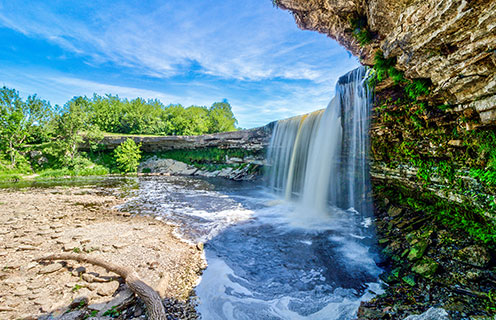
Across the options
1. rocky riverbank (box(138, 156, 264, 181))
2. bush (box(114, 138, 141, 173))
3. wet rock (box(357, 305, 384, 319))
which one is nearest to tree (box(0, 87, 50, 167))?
bush (box(114, 138, 141, 173))

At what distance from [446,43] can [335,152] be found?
590cm

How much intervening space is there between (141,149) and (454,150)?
2999 cm

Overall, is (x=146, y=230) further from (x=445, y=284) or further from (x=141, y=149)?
(x=141, y=149)

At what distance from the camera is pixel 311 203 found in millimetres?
9797

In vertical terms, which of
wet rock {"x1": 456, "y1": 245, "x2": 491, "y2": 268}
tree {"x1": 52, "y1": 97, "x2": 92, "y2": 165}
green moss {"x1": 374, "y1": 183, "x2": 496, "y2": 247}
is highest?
tree {"x1": 52, "y1": 97, "x2": 92, "y2": 165}

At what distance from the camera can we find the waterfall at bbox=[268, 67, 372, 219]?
719 cm

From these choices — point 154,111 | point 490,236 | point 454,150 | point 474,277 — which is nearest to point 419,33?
point 454,150

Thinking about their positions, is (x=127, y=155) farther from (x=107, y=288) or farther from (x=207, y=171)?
(x=107, y=288)

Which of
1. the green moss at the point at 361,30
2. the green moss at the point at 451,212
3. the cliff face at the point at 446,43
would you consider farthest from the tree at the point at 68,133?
the green moss at the point at 451,212

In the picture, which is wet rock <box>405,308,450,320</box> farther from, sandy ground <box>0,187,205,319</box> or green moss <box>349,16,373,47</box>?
green moss <box>349,16,373,47</box>

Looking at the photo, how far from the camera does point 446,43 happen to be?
3.37 m

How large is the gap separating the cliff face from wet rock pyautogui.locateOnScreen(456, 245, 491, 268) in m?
2.36

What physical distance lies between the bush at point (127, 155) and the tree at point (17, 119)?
10271mm

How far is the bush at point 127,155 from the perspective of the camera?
2403 cm
